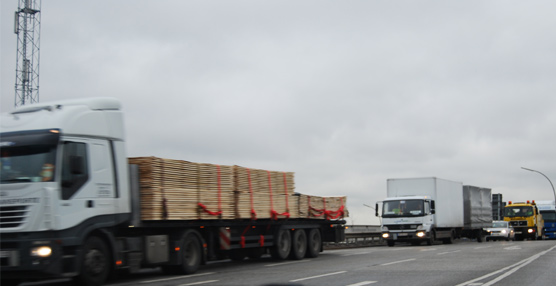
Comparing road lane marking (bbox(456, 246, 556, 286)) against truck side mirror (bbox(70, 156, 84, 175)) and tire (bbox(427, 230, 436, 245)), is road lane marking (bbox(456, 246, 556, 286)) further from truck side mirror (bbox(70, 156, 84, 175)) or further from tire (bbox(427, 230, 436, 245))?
tire (bbox(427, 230, 436, 245))

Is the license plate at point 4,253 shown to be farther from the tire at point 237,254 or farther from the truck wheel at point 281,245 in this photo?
the truck wheel at point 281,245

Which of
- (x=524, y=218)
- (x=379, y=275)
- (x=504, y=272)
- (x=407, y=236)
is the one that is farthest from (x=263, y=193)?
(x=524, y=218)

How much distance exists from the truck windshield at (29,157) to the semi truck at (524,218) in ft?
144

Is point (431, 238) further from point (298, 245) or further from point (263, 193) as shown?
point (263, 193)

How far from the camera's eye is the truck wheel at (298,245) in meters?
21.6

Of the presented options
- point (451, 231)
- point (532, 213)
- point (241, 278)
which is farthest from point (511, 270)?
point (532, 213)

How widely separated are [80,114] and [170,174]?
3058mm

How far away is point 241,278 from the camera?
573 inches

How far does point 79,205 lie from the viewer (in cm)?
1268

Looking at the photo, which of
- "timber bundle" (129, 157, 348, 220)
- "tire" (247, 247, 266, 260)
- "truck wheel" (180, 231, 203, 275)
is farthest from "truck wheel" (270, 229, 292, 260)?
"truck wheel" (180, 231, 203, 275)

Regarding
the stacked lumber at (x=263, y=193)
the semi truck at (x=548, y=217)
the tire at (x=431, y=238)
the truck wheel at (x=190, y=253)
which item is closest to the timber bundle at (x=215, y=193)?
the stacked lumber at (x=263, y=193)

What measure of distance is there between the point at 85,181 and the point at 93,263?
152 cm

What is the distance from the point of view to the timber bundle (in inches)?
592

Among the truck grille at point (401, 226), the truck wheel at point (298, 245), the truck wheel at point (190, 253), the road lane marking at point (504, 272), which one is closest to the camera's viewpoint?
the road lane marking at point (504, 272)
